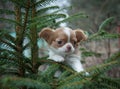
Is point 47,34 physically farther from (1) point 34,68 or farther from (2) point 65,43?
(1) point 34,68

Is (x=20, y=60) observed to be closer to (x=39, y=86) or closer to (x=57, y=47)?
(x=39, y=86)

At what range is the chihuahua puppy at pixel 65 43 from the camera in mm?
1986

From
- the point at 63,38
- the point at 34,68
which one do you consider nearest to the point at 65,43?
the point at 63,38

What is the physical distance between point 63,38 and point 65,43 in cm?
4

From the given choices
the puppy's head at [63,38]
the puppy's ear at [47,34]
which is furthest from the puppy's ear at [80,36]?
the puppy's ear at [47,34]

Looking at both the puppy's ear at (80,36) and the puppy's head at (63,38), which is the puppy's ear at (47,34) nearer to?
the puppy's head at (63,38)

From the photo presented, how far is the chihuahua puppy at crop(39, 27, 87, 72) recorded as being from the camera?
6.52ft

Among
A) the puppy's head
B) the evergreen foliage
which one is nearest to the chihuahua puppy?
the puppy's head

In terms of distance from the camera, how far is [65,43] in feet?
6.81

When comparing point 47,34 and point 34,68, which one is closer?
point 34,68

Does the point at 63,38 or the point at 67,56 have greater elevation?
the point at 63,38

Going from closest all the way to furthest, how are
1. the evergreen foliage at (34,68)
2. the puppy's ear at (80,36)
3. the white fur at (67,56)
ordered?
the evergreen foliage at (34,68) < the white fur at (67,56) < the puppy's ear at (80,36)

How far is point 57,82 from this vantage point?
1315 mm

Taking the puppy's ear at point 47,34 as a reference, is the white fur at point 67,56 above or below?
below
